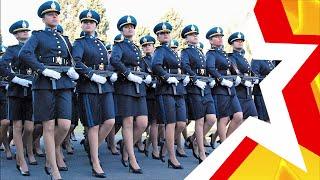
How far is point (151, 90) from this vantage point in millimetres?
7789

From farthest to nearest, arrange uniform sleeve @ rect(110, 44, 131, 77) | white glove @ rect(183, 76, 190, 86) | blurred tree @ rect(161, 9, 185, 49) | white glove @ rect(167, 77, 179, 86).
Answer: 1. blurred tree @ rect(161, 9, 185, 49)
2. white glove @ rect(183, 76, 190, 86)
3. white glove @ rect(167, 77, 179, 86)
4. uniform sleeve @ rect(110, 44, 131, 77)

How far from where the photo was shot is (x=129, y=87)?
6027 millimetres

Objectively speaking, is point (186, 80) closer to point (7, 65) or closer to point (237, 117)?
point (237, 117)

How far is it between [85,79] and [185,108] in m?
1.64

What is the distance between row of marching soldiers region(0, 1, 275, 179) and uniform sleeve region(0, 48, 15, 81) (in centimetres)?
1

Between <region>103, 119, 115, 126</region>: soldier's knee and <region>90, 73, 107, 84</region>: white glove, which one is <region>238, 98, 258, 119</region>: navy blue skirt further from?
<region>90, 73, 107, 84</region>: white glove

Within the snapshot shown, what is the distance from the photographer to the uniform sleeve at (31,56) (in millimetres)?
4906

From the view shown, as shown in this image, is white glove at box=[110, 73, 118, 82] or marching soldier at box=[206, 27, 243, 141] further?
marching soldier at box=[206, 27, 243, 141]

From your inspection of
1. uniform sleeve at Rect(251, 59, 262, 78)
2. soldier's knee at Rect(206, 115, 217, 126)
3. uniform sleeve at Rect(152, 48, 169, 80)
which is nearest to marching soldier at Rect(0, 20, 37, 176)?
uniform sleeve at Rect(152, 48, 169, 80)

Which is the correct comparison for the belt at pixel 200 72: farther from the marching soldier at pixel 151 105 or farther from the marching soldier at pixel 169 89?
the marching soldier at pixel 151 105

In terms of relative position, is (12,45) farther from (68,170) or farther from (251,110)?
(251,110)

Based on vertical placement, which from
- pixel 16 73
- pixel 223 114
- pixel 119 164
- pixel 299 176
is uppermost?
pixel 299 176

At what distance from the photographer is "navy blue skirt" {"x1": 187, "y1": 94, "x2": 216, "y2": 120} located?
6.85 meters

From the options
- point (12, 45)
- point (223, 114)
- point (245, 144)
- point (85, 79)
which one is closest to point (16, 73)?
point (12, 45)
